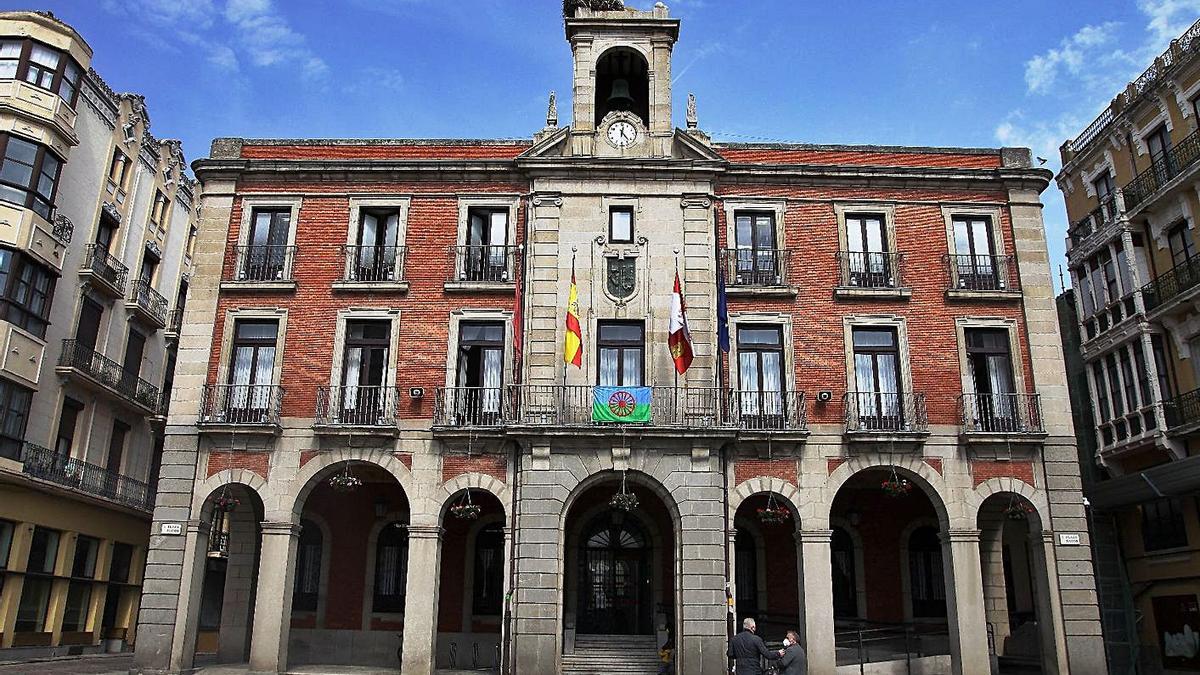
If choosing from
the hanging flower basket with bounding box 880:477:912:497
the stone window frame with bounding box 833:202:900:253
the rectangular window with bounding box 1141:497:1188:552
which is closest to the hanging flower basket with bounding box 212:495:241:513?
the hanging flower basket with bounding box 880:477:912:497

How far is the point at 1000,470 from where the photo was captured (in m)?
22.5

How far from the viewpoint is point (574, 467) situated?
2183 cm

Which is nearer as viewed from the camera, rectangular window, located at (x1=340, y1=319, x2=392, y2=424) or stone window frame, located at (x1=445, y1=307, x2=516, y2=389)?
rectangular window, located at (x1=340, y1=319, x2=392, y2=424)

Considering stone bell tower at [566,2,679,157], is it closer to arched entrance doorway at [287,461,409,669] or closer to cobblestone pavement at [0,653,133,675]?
arched entrance doorway at [287,461,409,669]

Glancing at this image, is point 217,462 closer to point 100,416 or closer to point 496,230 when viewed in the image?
point 496,230

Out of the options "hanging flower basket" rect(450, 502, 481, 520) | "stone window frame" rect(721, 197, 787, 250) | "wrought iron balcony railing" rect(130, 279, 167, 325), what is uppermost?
"wrought iron balcony railing" rect(130, 279, 167, 325)

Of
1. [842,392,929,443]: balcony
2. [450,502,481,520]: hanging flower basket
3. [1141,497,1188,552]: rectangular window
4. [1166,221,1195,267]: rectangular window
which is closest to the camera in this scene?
[450,502,481,520]: hanging flower basket

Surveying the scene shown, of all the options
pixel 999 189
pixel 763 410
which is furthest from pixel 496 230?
pixel 999 189

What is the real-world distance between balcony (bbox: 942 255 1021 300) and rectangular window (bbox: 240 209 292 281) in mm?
17643

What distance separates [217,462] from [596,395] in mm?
9555

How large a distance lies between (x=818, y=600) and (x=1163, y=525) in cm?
1231

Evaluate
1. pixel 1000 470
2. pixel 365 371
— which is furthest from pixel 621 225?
pixel 1000 470

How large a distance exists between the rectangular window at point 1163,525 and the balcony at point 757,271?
13029 mm

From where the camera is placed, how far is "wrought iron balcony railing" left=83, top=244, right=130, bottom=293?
3033cm
